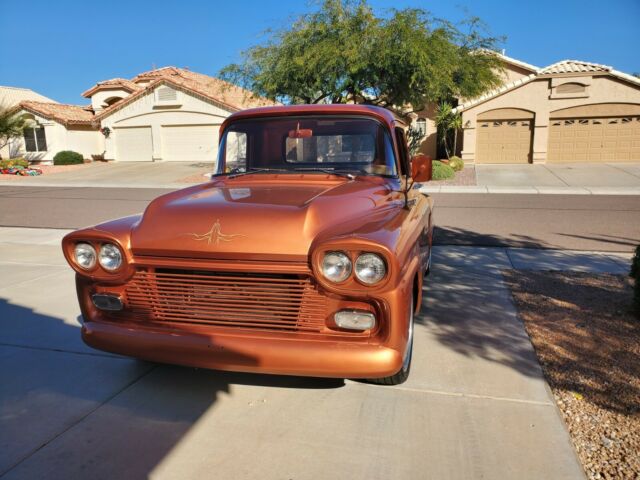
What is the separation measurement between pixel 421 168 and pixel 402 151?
41cm

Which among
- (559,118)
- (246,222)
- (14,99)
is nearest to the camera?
(246,222)

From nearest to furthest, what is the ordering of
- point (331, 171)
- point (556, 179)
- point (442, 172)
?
point (331, 171) → point (556, 179) → point (442, 172)

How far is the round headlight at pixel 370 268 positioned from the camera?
2.47 metres

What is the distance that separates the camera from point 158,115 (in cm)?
2836

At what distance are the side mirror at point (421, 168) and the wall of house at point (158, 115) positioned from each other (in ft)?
79.7

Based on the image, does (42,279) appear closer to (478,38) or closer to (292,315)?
(292,315)

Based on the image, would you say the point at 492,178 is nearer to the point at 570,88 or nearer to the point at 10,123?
the point at 570,88

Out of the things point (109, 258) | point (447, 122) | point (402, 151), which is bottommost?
point (109, 258)

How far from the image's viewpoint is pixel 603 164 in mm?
22094

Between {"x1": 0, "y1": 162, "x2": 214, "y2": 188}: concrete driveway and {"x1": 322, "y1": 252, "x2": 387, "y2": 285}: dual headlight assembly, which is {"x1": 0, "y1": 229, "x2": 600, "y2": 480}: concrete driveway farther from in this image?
{"x1": 0, "y1": 162, "x2": 214, "y2": 188}: concrete driveway

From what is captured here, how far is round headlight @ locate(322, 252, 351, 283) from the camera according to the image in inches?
98.3

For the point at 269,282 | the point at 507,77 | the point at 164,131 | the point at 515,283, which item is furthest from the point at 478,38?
the point at 269,282

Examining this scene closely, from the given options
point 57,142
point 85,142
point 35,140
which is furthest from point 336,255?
point 35,140

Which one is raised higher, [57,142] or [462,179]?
[57,142]
